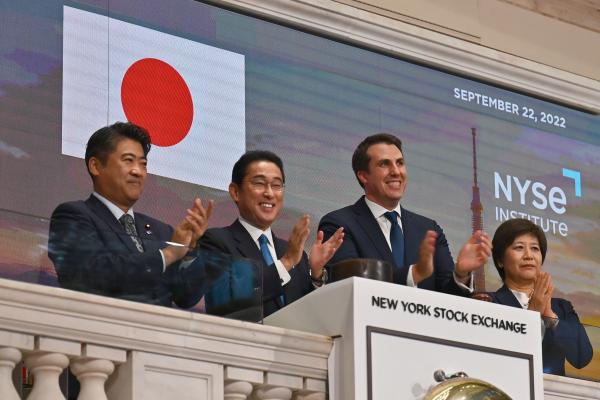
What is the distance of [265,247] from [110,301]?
4.12ft

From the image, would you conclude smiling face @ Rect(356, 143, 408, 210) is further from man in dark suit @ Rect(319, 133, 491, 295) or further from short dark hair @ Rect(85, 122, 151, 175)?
short dark hair @ Rect(85, 122, 151, 175)

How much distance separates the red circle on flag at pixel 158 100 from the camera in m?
7.31

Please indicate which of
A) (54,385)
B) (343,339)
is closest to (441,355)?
(343,339)

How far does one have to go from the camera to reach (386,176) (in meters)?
6.04

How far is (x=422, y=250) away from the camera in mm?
5371

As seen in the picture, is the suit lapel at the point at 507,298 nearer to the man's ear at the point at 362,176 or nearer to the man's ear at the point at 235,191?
the man's ear at the point at 362,176

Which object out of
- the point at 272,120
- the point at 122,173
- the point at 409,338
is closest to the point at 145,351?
the point at 409,338

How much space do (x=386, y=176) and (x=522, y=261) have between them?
1.99 ft

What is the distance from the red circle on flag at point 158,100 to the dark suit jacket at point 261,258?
5.64 feet

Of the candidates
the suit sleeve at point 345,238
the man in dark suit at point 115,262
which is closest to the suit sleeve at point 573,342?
the suit sleeve at point 345,238

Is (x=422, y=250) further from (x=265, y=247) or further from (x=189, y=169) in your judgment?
(x=189, y=169)

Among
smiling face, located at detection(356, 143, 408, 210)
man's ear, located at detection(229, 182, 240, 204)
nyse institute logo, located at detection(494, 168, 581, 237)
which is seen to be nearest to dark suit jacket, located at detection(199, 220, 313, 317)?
man's ear, located at detection(229, 182, 240, 204)

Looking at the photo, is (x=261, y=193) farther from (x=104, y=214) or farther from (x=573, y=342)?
(x=573, y=342)

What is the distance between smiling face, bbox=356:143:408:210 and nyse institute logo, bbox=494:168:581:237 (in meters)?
2.92
